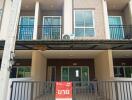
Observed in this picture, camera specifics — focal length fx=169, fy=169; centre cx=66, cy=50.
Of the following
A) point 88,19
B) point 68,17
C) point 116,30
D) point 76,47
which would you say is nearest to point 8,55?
point 76,47

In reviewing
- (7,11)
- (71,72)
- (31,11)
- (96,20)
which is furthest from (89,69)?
(7,11)

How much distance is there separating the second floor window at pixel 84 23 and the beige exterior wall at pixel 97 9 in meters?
0.30

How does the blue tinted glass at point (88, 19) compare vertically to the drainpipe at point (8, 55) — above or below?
above

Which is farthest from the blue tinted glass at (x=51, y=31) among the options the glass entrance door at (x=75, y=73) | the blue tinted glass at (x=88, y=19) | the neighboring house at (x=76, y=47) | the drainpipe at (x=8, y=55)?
the drainpipe at (x=8, y=55)

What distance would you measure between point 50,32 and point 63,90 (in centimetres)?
646

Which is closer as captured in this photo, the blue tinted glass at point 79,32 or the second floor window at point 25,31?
the blue tinted glass at point 79,32

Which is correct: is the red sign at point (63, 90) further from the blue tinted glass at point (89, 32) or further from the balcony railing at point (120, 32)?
the balcony railing at point (120, 32)

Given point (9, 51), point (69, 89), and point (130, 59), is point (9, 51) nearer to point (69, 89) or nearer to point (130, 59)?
point (69, 89)

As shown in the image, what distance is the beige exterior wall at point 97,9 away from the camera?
11798 mm

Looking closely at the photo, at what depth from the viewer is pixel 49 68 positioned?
1452cm

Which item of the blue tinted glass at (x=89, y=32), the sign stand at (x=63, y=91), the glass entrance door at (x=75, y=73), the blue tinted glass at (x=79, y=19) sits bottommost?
the sign stand at (x=63, y=91)

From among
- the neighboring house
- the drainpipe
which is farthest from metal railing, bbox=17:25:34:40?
the drainpipe

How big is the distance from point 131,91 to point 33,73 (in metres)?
5.73

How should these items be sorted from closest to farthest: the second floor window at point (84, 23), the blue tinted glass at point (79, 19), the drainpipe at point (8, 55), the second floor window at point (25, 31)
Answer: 1. the drainpipe at point (8, 55)
2. the second floor window at point (84, 23)
3. the blue tinted glass at point (79, 19)
4. the second floor window at point (25, 31)
